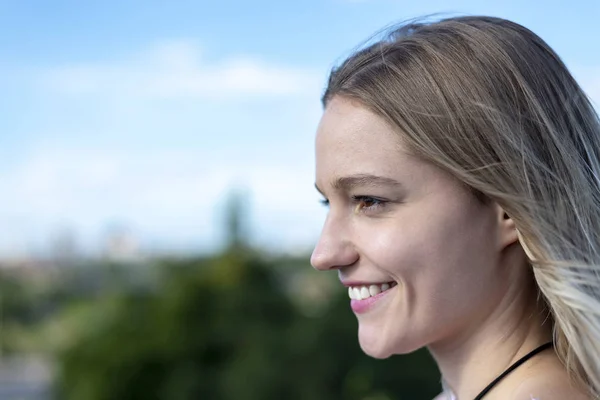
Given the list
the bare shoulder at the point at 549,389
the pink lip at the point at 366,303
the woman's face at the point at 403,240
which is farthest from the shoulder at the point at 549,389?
the pink lip at the point at 366,303

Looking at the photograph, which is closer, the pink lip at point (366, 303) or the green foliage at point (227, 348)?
the pink lip at point (366, 303)

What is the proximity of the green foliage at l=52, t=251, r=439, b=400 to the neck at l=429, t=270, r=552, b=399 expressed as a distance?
535 cm

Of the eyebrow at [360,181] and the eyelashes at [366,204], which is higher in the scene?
the eyebrow at [360,181]

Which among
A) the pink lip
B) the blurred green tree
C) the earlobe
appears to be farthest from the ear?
the blurred green tree

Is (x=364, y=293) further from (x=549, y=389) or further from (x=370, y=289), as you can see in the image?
(x=549, y=389)

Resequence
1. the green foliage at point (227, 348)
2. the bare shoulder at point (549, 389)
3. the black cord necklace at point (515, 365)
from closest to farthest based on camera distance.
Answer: the bare shoulder at point (549, 389) < the black cord necklace at point (515, 365) < the green foliage at point (227, 348)

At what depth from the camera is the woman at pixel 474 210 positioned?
1.38 m

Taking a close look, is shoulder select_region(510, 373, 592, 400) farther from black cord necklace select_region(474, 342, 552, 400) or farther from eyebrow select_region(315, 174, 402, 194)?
eyebrow select_region(315, 174, 402, 194)

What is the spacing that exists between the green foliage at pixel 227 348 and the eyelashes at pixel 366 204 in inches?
215

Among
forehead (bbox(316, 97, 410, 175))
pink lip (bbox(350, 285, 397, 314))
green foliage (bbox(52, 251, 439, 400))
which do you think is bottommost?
green foliage (bbox(52, 251, 439, 400))

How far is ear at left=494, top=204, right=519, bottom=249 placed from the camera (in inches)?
55.7

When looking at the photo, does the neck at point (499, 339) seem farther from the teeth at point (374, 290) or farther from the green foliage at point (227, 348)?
the green foliage at point (227, 348)

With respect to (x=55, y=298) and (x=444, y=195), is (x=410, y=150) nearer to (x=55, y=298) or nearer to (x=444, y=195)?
(x=444, y=195)

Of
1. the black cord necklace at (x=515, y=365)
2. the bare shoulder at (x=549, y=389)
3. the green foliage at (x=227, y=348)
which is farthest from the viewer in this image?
the green foliage at (x=227, y=348)
